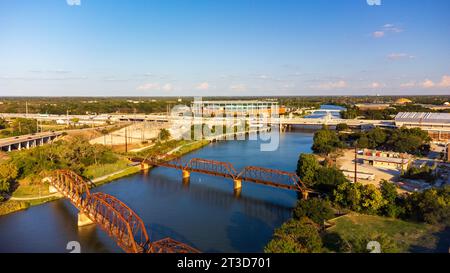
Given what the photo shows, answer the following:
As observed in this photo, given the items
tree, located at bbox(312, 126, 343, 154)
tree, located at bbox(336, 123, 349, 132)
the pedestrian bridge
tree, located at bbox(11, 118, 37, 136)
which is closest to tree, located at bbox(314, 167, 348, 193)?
tree, located at bbox(312, 126, 343, 154)

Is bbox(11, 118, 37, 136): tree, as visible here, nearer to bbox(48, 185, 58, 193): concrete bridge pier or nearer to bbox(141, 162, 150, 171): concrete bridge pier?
bbox(141, 162, 150, 171): concrete bridge pier

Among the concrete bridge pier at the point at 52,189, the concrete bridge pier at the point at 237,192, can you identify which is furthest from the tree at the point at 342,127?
the concrete bridge pier at the point at 52,189

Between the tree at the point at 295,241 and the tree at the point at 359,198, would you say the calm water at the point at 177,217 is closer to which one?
the tree at the point at 295,241

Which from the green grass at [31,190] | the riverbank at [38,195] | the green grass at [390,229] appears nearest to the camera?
the green grass at [390,229]

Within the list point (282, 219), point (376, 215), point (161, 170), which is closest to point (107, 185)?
point (161, 170)
